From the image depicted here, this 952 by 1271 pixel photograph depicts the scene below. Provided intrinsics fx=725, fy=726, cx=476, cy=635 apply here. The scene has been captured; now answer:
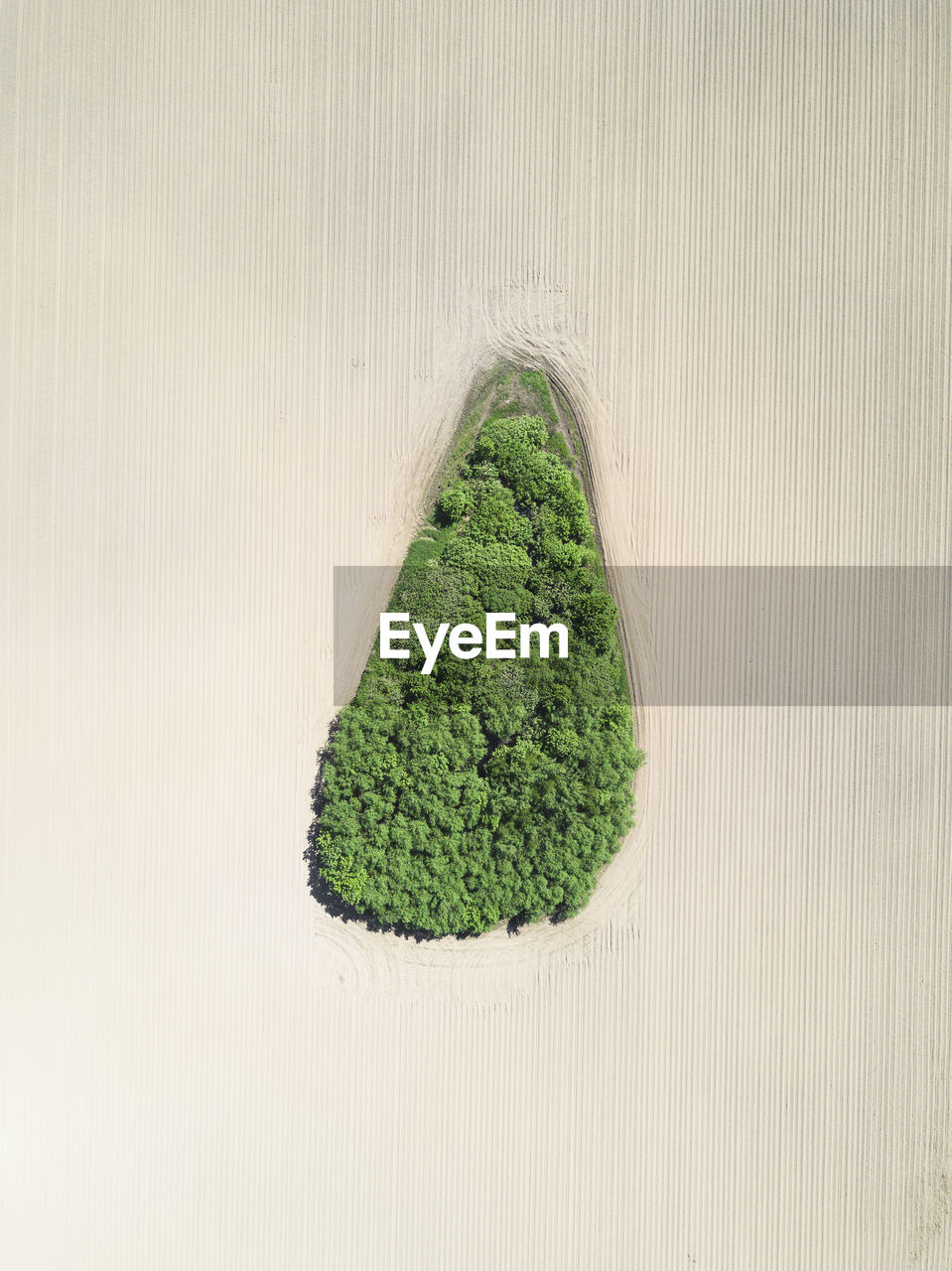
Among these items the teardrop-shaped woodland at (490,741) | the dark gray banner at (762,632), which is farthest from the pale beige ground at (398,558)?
the teardrop-shaped woodland at (490,741)

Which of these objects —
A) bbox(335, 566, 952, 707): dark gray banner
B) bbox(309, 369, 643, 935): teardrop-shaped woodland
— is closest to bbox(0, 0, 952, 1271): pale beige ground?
bbox(335, 566, 952, 707): dark gray banner

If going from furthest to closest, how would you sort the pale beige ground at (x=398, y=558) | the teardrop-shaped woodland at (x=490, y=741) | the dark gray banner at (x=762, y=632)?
the dark gray banner at (x=762, y=632) → the pale beige ground at (x=398, y=558) → the teardrop-shaped woodland at (x=490, y=741)

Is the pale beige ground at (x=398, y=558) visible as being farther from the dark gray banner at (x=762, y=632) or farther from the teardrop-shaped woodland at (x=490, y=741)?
the teardrop-shaped woodland at (x=490, y=741)

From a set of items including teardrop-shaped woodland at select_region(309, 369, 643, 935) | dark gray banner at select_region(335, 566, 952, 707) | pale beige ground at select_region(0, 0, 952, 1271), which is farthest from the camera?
dark gray banner at select_region(335, 566, 952, 707)

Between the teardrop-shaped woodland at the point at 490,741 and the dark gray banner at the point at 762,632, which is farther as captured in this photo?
the dark gray banner at the point at 762,632

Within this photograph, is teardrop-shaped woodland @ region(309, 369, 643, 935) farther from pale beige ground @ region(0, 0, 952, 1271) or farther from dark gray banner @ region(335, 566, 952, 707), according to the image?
pale beige ground @ region(0, 0, 952, 1271)

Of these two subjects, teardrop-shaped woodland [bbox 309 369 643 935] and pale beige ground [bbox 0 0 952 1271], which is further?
pale beige ground [bbox 0 0 952 1271]

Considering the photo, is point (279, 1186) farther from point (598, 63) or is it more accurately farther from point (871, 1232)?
point (598, 63)
